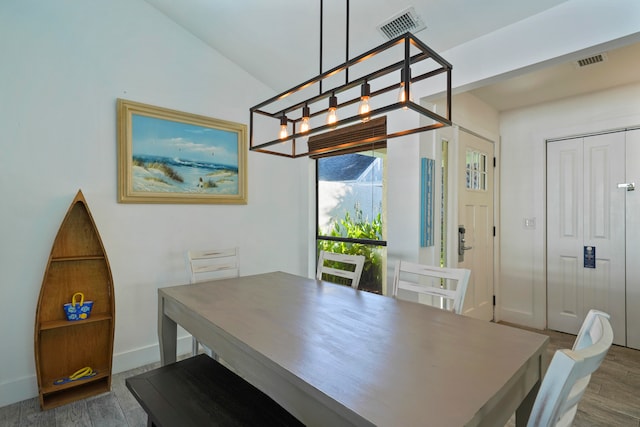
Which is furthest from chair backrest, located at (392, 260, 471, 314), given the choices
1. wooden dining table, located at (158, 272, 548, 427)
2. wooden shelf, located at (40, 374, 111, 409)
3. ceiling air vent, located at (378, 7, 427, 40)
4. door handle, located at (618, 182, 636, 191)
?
door handle, located at (618, 182, 636, 191)

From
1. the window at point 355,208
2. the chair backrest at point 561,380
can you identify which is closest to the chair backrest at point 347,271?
the window at point 355,208

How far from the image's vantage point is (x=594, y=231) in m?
3.08

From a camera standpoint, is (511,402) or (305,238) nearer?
(511,402)

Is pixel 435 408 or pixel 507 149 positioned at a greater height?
pixel 507 149

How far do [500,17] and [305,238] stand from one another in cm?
254

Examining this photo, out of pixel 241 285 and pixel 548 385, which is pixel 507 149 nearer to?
pixel 241 285

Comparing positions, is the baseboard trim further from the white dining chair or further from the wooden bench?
the wooden bench

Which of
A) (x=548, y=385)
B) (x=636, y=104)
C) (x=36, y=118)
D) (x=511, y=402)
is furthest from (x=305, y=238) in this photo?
(x=636, y=104)

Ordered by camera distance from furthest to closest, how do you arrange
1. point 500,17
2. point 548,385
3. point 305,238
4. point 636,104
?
point 305,238
point 636,104
point 500,17
point 548,385

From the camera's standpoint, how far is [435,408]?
0.78 meters

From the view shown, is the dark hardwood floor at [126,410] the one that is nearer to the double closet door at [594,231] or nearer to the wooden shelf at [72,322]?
the wooden shelf at [72,322]

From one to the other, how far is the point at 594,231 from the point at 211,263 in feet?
11.8

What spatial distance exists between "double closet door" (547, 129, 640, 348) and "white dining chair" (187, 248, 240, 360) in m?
3.20

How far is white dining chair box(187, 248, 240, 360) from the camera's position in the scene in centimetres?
222
